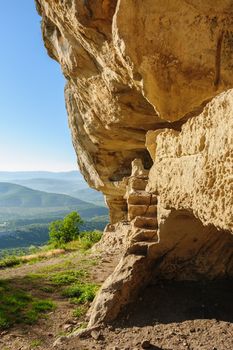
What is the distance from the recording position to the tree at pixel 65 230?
102ft

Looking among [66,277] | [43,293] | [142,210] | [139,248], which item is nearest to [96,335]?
[139,248]

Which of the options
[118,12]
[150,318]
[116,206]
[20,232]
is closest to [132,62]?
[118,12]

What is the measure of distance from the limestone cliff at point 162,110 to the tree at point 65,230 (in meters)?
14.6

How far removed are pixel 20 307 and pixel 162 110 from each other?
7.78 metres

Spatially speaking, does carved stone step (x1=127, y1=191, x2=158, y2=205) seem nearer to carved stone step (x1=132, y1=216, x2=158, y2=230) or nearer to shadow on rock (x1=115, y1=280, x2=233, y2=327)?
carved stone step (x1=132, y1=216, x2=158, y2=230)

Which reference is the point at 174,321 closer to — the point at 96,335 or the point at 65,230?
the point at 96,335

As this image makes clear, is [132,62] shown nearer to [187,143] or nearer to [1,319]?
[187,143]

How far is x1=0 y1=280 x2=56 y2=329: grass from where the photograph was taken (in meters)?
8.82

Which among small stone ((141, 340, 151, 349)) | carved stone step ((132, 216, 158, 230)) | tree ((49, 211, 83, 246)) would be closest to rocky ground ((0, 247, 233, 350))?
small stone ((141, 340, 151, 349))

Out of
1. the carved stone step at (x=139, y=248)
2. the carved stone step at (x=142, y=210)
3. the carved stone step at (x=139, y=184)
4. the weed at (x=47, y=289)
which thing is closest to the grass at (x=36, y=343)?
the carved stone step at (x=139, y=248)

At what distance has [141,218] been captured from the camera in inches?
367

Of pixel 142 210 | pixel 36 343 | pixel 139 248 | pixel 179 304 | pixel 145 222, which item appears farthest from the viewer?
pixel 142 210

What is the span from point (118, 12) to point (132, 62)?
154cm

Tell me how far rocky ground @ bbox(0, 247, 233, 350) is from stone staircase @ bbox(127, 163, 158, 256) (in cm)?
96
